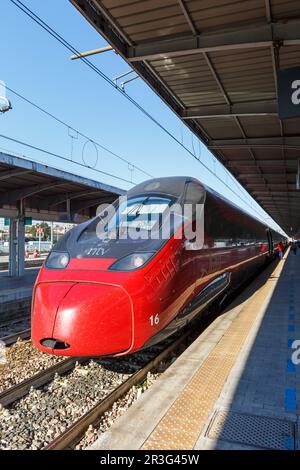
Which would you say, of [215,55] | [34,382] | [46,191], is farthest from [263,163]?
[34,382]

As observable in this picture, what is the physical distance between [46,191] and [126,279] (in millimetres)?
13311

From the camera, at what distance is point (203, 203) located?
19.9ft

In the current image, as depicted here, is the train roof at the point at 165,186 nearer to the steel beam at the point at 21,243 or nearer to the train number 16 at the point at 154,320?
the train number 16 at the point at 154,320

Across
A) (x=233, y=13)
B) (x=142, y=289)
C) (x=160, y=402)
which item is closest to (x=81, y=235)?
(x=142, y=289)

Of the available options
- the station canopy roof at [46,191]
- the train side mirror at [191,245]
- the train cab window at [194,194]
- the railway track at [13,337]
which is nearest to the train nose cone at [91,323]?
the train side mirror at [191,245]

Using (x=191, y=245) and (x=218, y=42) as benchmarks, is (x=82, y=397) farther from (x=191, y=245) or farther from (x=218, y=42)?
(x=218, y=42)

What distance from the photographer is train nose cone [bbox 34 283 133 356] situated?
3.94m

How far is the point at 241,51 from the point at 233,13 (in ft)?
4.81

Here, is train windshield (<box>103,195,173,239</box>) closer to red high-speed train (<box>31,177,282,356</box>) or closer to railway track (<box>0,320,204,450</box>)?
red high-speed train (<box>31,177,282,356</box>)

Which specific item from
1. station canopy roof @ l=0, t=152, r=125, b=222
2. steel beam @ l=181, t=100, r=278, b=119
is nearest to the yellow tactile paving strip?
steel beam @ l=181, t=100, r=278, b=119

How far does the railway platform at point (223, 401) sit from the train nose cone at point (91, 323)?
0.67 metres

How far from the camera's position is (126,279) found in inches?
166

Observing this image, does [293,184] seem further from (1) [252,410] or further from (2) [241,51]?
(1) [252,410]

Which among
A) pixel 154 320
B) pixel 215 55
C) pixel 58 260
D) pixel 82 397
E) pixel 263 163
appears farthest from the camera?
pixel 263 163
